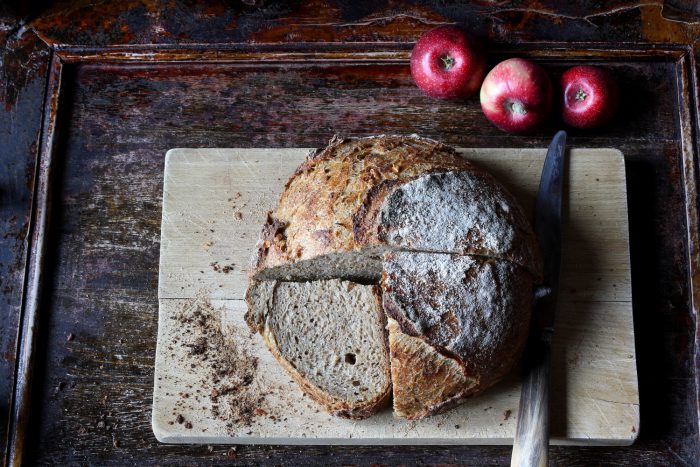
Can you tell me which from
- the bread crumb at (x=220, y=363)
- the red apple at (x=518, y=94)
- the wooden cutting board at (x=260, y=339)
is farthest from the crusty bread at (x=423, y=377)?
the red apple at (x=518, y=94)

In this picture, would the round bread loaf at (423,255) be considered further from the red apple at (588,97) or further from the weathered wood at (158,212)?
the red apple at (588,97)

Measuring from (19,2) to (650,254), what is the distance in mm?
2716

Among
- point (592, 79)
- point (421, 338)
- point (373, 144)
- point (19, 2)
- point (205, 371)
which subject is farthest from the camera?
point (19, 2)

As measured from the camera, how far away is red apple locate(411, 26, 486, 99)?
2570mm

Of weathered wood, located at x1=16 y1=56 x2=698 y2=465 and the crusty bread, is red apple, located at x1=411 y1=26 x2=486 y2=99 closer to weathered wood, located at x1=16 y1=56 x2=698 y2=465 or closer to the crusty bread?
weathered wood, located at x1=16 y1=56 x2=698 y2=465

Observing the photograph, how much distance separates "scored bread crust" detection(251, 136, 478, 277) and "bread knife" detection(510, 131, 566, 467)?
14.6 inches

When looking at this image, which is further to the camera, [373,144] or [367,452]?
[367,452]

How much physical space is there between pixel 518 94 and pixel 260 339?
1.30 meters

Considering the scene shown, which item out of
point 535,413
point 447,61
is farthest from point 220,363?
point 447,61

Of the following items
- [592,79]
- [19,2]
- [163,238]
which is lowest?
[163,238]

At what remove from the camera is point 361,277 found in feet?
7.43

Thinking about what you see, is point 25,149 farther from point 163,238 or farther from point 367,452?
point 367,452

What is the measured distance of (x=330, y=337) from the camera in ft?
7.19

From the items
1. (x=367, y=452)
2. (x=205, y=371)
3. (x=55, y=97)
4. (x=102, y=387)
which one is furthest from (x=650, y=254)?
(x=55, y=97)
